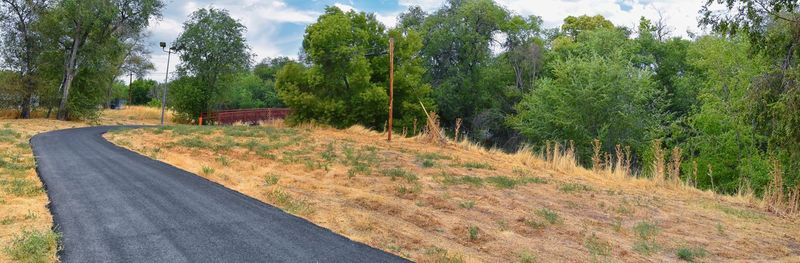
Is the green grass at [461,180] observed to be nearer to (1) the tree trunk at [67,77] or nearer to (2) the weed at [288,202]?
(2) the weed at [288,202]

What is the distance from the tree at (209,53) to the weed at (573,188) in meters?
33.4

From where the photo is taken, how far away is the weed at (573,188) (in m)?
10.4

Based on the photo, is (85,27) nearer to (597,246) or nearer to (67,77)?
(67,77)

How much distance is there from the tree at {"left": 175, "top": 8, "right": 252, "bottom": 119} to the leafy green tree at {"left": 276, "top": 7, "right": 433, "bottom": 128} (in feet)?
35.4

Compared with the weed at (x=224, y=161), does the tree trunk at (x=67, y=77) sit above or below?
above

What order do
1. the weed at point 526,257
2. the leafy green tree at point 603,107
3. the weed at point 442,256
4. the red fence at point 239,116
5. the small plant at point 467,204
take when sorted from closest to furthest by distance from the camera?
the weed at point 442,256 < the weed at point 526,257 < the small plant at point 467,204 < the leafy green tree at point 603,107 < the red fence at point 239,116

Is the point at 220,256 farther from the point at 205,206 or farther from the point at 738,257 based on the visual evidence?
the point at 738,257

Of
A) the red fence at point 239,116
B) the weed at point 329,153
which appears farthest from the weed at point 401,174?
the red fence at point 239,116

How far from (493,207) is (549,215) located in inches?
39.6

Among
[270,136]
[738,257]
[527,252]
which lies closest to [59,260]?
[527,252]

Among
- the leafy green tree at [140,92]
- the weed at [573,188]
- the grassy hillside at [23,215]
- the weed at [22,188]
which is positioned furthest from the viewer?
the leafy green tree at [140,92]

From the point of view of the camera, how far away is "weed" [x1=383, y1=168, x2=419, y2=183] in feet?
35.4

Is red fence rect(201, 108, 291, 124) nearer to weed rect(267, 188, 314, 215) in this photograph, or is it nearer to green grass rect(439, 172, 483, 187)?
green grass rect(439, 172, 483, 187)

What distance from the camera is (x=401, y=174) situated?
1124 centimetres
